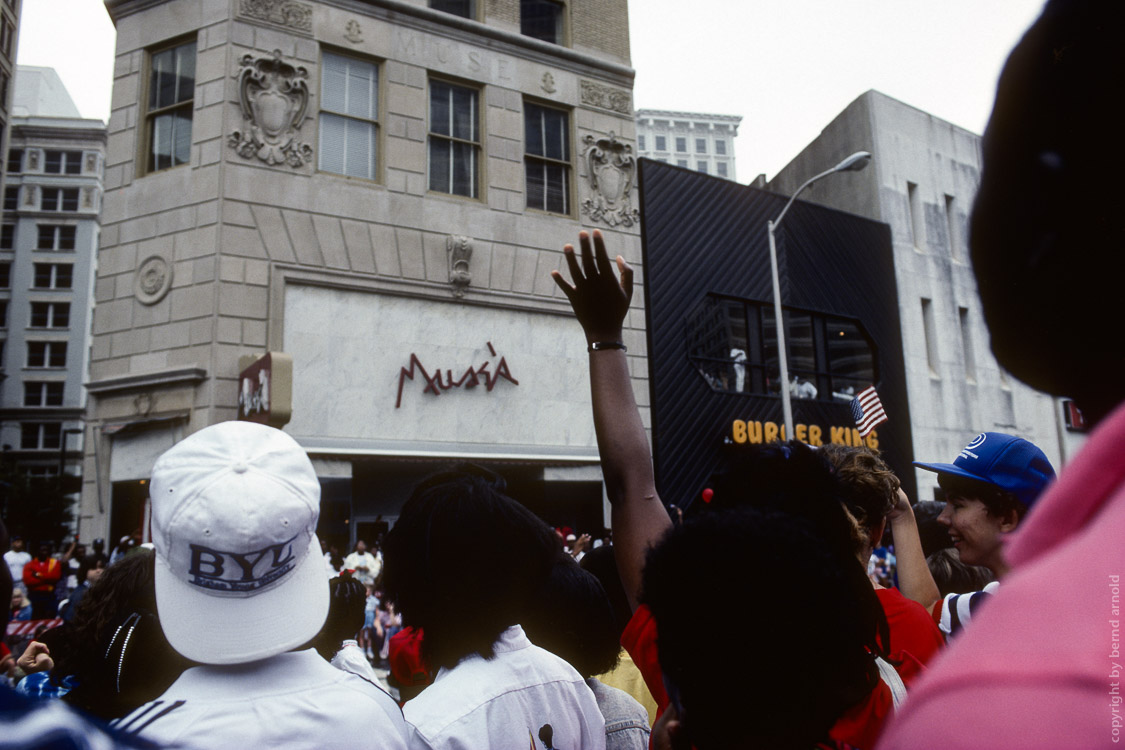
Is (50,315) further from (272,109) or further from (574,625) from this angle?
(574,625)

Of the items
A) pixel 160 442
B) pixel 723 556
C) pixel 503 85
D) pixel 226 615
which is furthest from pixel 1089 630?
pixel 503 85

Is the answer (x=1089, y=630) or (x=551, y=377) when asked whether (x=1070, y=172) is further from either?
(x=551, y=377)

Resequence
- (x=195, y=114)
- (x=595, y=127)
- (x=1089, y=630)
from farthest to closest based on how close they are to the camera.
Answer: (x=595, y=127)
(x=195, y=114)
(x=1089, y=630)

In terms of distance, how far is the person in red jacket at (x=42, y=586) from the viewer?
43.0 ft

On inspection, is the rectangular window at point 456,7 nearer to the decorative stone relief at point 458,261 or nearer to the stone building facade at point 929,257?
the decorative stone relief at point 458,261

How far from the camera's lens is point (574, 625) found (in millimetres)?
3135

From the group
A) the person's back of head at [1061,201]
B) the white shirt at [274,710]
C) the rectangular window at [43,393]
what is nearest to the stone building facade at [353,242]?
the white shirt at [274,710]

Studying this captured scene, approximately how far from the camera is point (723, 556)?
141cm

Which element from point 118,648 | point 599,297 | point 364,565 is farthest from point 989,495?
point 364,565

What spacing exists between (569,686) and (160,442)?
13778 mm

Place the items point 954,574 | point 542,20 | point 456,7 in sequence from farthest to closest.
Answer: point 542,20 < point 456,7 < point 954,574

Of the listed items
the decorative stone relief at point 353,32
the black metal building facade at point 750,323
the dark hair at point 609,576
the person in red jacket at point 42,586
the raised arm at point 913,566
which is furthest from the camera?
the black metal building facade at point 750,323

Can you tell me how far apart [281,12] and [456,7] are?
4.28 m

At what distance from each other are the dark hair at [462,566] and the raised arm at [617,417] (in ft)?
1.25
